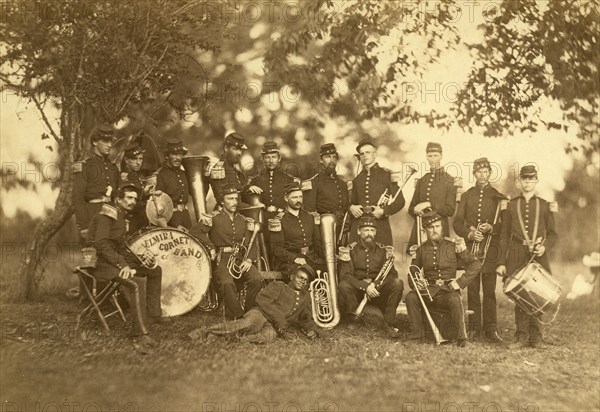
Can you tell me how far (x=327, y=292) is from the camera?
552 centimetres

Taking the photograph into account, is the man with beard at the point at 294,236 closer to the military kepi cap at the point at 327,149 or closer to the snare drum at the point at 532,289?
the military kepi cap at the point at 327,149

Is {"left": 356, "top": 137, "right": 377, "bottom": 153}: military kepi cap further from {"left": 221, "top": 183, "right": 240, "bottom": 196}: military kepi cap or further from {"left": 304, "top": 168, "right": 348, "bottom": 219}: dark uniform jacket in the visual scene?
{"left": 221, "top": 183, "right": 240, "bottom": 196}: military kepi cap

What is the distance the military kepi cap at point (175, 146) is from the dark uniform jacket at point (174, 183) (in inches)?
6.1

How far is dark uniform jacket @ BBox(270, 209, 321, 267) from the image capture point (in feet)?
18.4

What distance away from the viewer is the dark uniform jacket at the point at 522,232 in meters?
5.52

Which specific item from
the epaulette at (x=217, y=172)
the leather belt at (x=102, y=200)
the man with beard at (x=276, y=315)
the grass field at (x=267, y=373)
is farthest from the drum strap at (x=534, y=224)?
the leather belt at (x=102, y=200)

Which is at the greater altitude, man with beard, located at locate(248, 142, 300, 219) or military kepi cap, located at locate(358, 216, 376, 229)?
man with beard, located at locate(248, 142, 300, 219)

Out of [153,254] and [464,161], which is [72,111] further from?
[464,161]

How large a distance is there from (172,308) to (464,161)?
290 centimetres

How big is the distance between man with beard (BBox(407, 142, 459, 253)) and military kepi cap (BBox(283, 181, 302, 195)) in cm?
110

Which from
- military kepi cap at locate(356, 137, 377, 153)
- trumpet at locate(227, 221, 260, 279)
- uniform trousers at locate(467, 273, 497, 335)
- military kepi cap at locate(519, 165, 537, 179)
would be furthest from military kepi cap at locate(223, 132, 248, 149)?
military kepi cap at locate(519, 165, 537, 179)

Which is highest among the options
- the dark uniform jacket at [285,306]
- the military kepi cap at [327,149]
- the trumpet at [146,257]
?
the military kepi cap at [327,149]

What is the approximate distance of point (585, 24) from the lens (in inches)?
227

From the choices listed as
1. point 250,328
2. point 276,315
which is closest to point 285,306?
point 276,315
